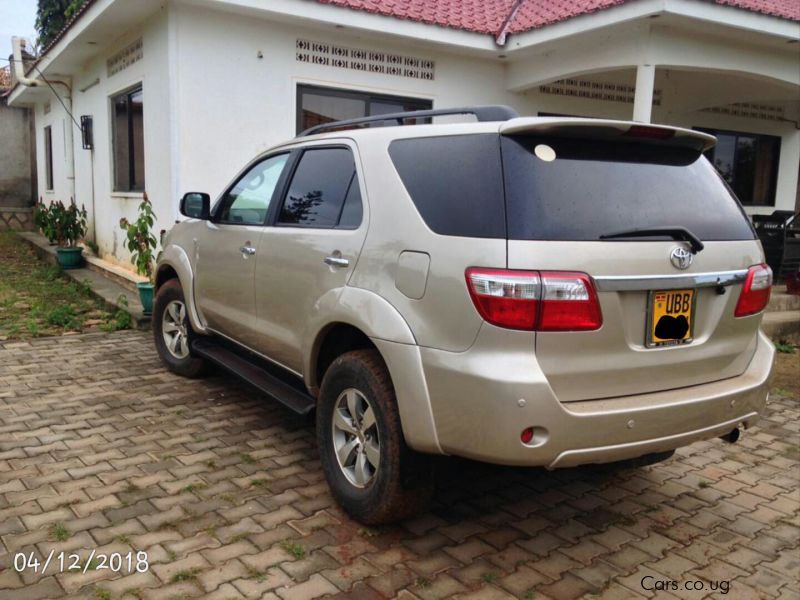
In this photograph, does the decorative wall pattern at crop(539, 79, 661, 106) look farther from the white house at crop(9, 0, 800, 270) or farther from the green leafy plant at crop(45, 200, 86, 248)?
the green leafy plant at crop(45, 200, 86, 248)

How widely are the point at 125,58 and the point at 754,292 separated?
9.06 m

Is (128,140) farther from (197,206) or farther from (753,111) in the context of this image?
(753,111)

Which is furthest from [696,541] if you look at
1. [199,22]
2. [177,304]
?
[199,22]

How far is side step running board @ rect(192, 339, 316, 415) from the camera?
375 centimetres

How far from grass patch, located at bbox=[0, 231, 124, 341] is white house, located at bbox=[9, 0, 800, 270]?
1.07 m

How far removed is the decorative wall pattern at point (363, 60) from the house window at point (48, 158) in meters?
10.1

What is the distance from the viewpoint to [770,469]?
4270 millimetres

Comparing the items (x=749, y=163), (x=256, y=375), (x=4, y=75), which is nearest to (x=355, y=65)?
(x=256, y=375)

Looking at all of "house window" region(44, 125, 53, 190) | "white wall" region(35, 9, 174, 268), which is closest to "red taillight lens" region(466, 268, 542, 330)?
"white wall" region(35, 9, 174, 268)

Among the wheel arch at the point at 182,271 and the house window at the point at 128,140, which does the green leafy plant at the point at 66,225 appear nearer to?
the house window at the point at 128,140

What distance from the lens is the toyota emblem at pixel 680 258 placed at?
9.18 feet

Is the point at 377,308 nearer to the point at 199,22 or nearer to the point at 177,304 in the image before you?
the point at 177,304

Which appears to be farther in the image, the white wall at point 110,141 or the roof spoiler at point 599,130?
the white wall at point 110,141
